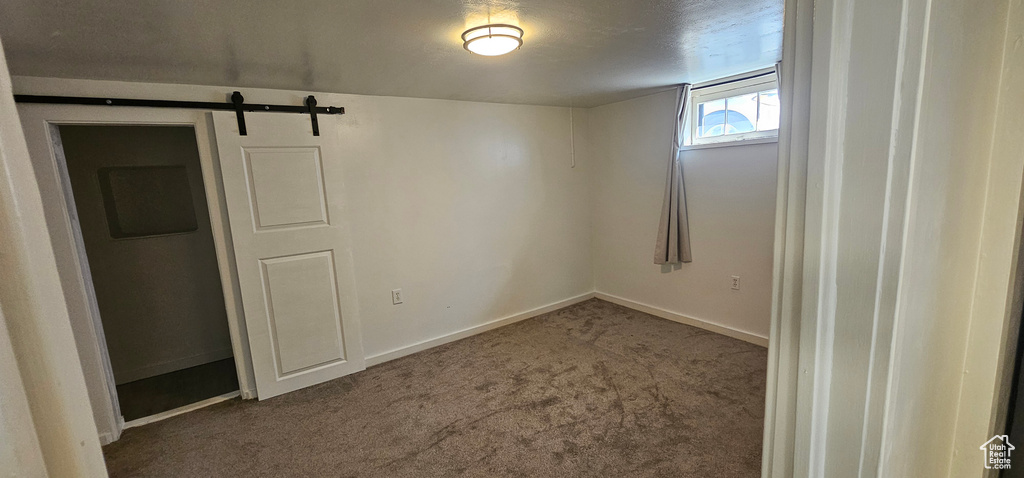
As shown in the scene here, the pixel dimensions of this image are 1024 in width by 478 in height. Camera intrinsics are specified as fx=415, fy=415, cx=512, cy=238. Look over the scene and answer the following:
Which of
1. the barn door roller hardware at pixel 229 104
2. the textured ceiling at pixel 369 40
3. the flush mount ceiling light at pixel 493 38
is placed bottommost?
the barn door roller hardware at pixel 229 104

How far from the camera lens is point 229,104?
2.64m

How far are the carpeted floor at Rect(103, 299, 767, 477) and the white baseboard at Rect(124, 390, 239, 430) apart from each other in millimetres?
77

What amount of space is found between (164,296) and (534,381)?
315cm

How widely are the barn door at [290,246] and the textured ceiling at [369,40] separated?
376mm

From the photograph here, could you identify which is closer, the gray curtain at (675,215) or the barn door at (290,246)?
the barn door at (290,246)

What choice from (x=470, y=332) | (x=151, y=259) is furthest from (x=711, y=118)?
(x=151, y=259)

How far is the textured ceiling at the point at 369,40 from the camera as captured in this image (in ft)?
4.94

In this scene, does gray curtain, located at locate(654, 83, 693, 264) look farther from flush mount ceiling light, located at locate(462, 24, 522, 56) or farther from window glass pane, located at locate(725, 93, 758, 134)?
flush mount ceiling light, located at locate(462, 24, 522, 56)

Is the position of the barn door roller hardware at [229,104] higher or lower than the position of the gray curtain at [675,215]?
higher

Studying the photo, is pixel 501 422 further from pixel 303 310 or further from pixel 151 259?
pixel 151 259

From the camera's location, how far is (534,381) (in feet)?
9.59

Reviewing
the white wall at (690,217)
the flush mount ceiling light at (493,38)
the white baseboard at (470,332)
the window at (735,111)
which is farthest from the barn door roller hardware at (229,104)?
the window at (735,111)

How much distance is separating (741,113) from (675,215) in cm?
95

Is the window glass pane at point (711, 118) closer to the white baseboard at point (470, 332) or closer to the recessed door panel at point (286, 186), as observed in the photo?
the white baseboard at point (470, 332)
